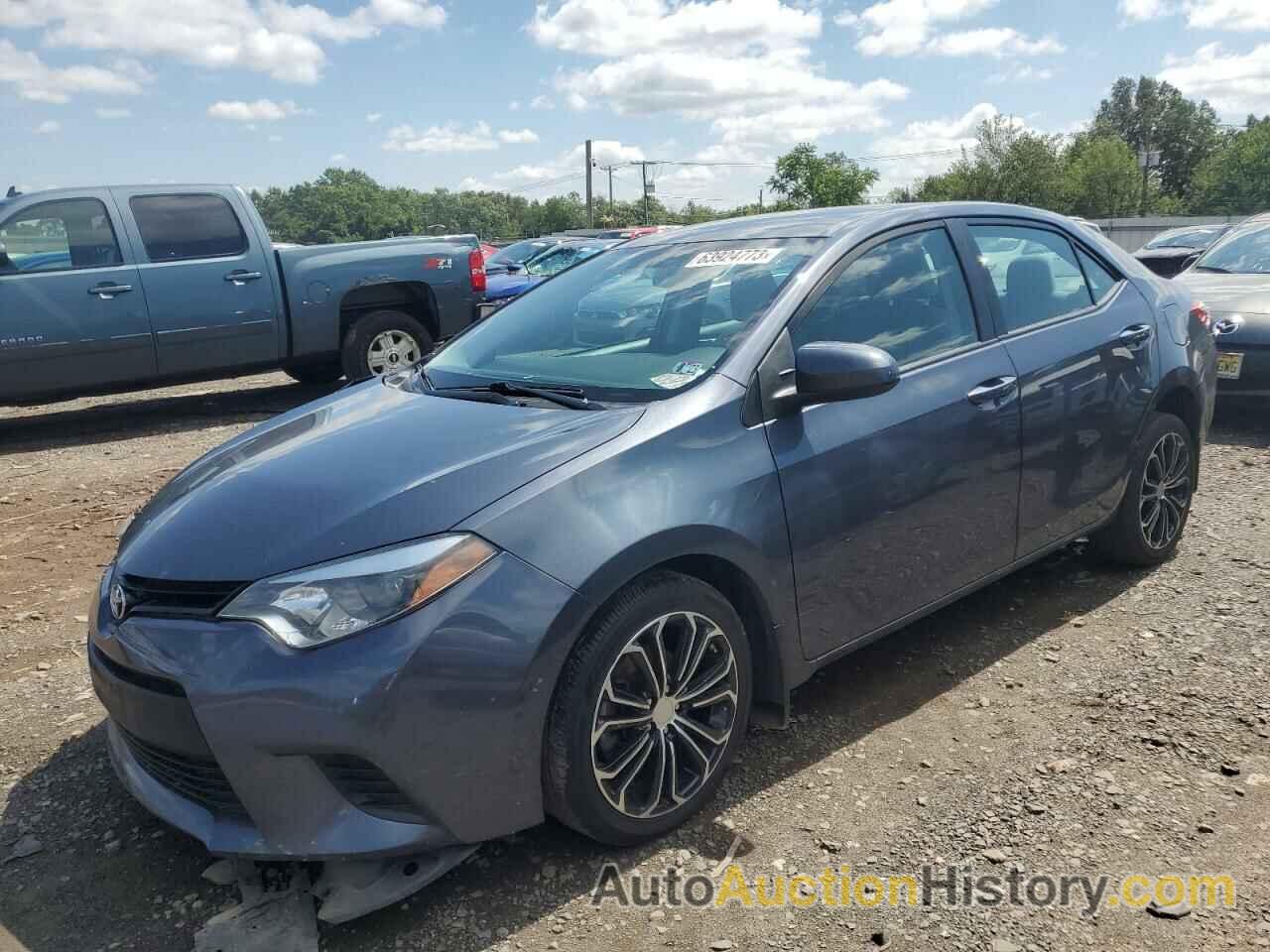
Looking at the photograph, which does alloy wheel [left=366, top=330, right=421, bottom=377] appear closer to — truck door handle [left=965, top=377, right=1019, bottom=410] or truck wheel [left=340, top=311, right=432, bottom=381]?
truck wheel [left=340, top=311, right=432, bottom=381]

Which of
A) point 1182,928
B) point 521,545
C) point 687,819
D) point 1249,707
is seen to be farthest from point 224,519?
point 1249,707

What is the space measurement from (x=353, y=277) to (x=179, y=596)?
7.32 m

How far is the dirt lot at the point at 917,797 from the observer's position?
245 centimetres

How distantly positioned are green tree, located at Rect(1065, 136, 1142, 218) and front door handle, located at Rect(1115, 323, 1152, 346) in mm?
69524

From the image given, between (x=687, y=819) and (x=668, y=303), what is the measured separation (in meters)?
1.64

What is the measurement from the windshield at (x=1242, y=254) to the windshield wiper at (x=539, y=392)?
23.5 feet

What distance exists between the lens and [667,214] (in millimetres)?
100875

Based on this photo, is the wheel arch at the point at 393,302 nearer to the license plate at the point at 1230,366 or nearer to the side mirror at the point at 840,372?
the license plate at the point at 1230,366

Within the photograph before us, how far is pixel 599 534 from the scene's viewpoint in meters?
2.49

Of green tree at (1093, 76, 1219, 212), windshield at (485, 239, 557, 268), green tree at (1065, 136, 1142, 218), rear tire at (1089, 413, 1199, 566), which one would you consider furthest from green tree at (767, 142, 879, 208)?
rear tire at (1089, 413, 1199, 566)

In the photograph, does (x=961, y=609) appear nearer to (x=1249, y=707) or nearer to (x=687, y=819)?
(x=1249, y=707)

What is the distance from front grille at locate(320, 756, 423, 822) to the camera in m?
2.29

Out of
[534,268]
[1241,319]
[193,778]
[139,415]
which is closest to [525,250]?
[534,268]

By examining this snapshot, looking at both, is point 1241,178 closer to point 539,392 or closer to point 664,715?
point 539,392
